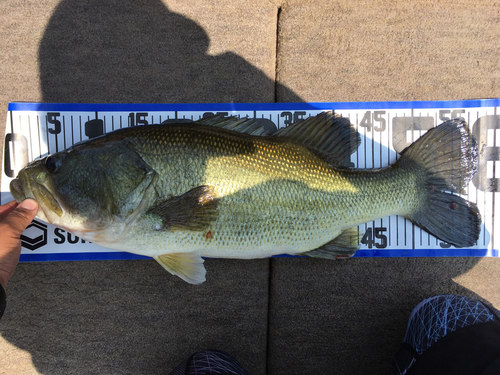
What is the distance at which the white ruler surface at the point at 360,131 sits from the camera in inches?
75.7

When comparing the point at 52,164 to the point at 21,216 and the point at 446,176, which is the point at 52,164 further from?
the point at 446,176

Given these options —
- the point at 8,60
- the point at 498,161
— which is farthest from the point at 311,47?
the point at 8,60

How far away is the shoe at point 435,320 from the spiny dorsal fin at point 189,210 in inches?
56.0

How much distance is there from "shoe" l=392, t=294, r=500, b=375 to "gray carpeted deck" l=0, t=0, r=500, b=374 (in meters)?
0.12

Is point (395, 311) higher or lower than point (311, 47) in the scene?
lower

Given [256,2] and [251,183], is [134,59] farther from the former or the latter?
[251,183]

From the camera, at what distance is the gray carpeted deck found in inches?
75.9

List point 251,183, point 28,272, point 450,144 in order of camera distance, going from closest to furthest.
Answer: point 251,183
point 450,144
point 28,272

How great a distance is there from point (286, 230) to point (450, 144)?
1.14 m

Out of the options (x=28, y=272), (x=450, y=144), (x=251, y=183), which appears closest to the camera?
(x=251, y=183)

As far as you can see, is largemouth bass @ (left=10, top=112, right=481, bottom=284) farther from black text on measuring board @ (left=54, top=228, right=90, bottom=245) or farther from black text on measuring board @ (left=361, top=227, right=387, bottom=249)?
black text on measuring board @ (left=54, top=228, right=90, bottom=245)

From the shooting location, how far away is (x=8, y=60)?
1.99 meters

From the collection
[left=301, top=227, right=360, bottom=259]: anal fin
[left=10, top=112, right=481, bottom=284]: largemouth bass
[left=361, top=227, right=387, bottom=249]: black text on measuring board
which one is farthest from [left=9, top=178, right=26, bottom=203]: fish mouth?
[left=361, top=227, right=387, bottom=249]: black text on measuring board

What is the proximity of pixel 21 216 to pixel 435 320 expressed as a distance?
2386mm
